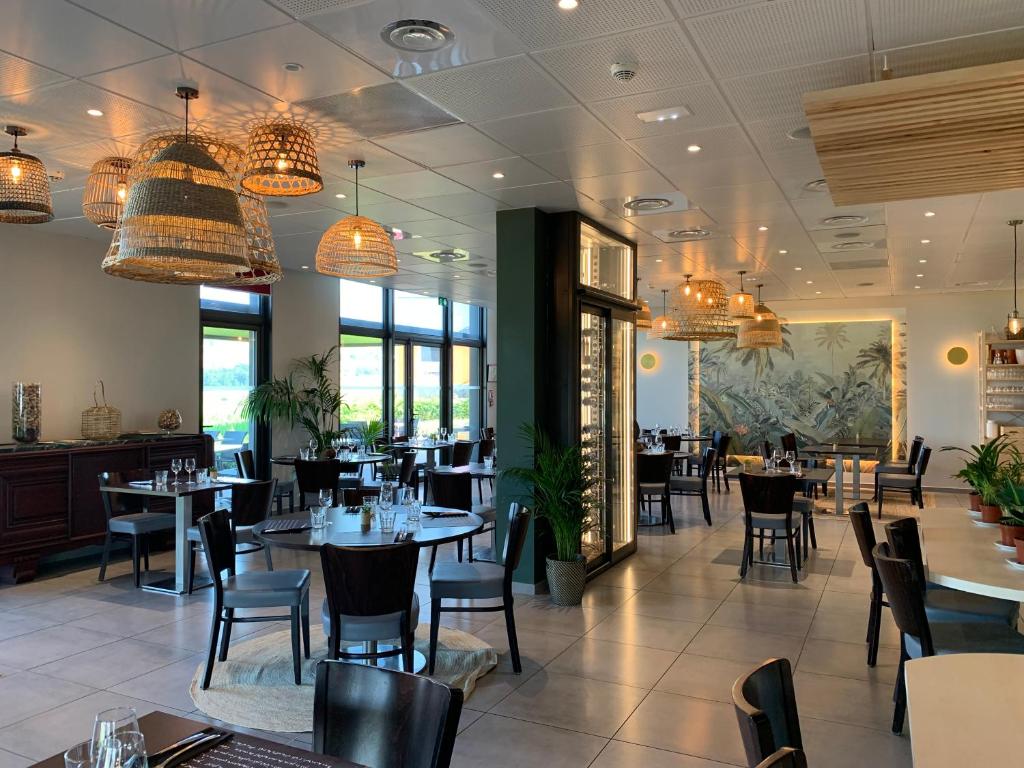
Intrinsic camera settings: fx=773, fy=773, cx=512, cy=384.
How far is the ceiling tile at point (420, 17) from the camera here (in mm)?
3318

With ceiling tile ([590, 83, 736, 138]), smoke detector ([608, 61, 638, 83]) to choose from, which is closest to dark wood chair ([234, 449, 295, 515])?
ceiling tile ([590, 83, 736, 138])

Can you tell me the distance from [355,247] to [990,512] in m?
4.48

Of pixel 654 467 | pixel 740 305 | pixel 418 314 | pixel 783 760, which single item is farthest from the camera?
pixel 418 314

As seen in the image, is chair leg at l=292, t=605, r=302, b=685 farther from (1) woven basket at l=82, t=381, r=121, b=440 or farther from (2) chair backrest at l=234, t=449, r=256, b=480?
(2) chair backrest at l=234, t=449, r=256, b=480

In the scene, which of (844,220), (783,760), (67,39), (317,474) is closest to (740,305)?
(844,220)

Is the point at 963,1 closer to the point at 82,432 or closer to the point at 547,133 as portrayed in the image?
the point at 547,133

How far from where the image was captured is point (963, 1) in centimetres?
318

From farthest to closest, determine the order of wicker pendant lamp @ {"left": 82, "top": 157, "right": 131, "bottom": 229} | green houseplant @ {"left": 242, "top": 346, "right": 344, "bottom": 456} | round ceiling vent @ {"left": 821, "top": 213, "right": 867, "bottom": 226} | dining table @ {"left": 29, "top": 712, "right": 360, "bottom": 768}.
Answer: green houseplant @ {"left": 242, "top": 346, "right": 344, "bottom": 456}, round ceiling vent @ {"left": 821, "top": 213, "right": 867, "bottom": 226}, wicker pendant lamp @ {"left": 82, "top": 157, "right": 131, "bottom": 229}, dining table @ {"left": 29, "top": 712, "right": 360, "bottom": 768}

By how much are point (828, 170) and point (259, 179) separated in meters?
3.35

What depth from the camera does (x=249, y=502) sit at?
6578mm

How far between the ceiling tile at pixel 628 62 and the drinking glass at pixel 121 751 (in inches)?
130

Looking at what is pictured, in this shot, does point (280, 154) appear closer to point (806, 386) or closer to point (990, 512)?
point (990, 512)

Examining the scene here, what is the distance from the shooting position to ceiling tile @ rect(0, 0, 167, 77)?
334cm

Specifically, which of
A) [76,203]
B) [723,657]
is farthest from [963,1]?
[76,203]
